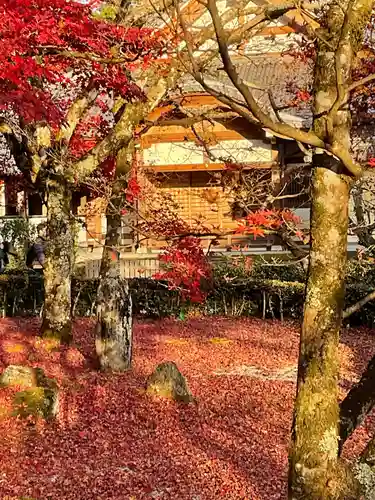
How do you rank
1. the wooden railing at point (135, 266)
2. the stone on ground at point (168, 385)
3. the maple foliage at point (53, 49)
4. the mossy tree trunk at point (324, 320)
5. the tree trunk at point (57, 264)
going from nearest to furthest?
the mossy tree trunk at point (324, 320) → the maple foliage at point (53, 49) → the stone on ground at point (168, 385) → the tree trunk at point (57, 264) → the wooden railing at point (135, 266)

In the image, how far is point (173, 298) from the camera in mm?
13625

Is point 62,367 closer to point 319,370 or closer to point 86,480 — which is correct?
point 86,480

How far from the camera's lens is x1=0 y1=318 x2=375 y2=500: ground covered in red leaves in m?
5.21

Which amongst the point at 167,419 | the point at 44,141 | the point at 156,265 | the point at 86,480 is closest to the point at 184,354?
the point at 167,419

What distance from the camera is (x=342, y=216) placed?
3.07 m

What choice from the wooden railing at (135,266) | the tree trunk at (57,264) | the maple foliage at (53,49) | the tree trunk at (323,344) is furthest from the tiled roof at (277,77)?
the tree trunk at (323,344)

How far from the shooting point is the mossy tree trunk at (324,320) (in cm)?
304

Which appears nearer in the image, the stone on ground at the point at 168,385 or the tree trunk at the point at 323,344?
the tree trunk at the point at 323,344

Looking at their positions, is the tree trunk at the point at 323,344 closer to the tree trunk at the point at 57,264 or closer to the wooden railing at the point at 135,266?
the tree trunk at the point at 57,264

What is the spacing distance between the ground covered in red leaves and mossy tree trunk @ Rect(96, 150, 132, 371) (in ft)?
0.89

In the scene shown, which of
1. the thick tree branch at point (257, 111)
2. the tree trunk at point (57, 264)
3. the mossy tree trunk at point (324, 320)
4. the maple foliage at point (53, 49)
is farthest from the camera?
the tree trunk at point (57, 264)

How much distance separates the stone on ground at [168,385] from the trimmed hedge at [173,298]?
576 centimetres

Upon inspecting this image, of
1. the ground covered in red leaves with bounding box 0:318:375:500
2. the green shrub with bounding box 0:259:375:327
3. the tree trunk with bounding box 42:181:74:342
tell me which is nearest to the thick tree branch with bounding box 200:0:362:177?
the ground covered in red leaves with bounding box 0:318:375:500

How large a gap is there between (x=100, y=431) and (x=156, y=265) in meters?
10.7
